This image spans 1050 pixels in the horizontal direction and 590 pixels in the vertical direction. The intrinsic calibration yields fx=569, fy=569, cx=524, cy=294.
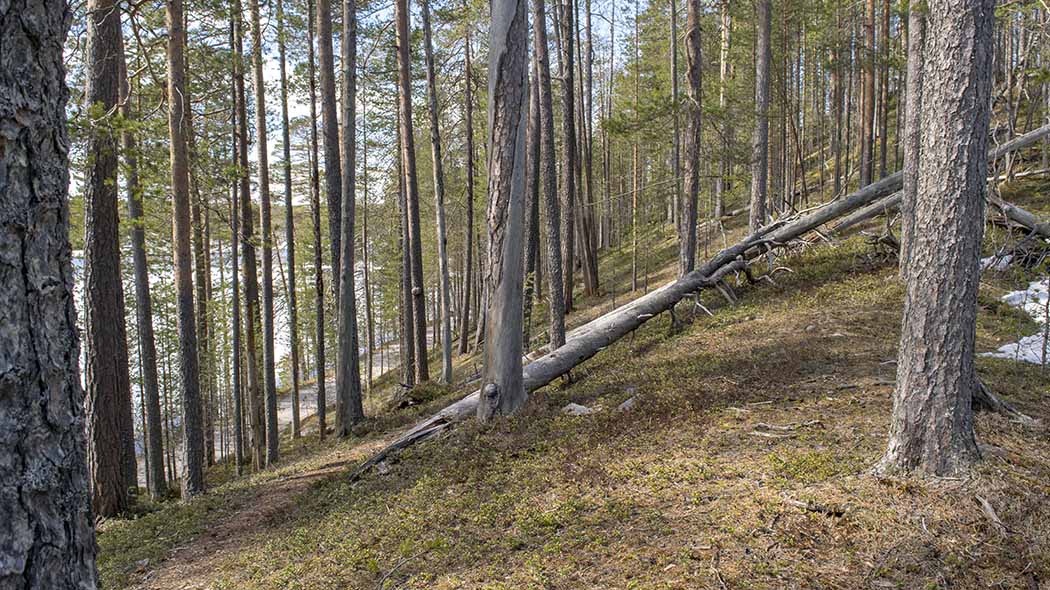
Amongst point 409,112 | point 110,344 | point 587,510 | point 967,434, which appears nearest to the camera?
point 967,434

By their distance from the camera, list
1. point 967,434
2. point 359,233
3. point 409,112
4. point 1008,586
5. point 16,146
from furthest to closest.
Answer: point 359,233 < point 409,112 < point 967,434 < point 1008,586 < point 16,146

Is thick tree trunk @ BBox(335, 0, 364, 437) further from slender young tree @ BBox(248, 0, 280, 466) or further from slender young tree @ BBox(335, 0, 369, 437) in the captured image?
slender young tree @ BBox(248, 0, 280, 466)

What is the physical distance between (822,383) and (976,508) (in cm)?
278

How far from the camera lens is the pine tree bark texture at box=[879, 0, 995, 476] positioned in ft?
12.6

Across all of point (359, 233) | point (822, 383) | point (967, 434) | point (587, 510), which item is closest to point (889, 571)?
point (967, 434)

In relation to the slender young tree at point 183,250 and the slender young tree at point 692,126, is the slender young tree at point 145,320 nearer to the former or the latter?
the slender young tree at point 183,250

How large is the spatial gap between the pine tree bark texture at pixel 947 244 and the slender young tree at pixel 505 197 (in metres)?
4.00

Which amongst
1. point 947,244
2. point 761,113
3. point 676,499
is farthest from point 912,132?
point 676,499

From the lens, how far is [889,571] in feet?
→ 11.0

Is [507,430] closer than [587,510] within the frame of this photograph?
No

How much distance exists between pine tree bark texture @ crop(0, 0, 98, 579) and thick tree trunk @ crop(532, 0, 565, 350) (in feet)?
28.4

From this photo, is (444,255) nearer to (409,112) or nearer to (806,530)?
(409,112)

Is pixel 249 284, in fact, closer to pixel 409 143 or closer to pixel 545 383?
pixel 409 143

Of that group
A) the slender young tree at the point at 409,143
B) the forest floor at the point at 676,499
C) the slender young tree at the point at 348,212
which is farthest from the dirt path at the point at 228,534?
Answer: the slender young tree at the point at 409,143
